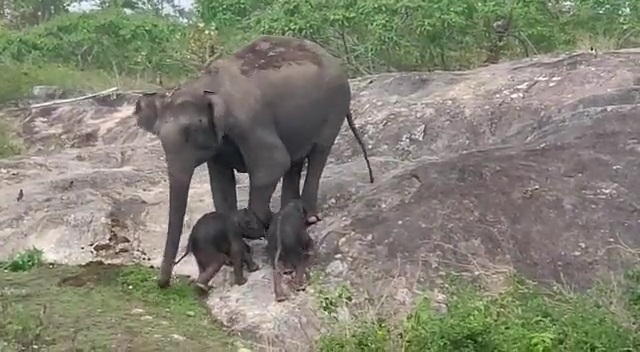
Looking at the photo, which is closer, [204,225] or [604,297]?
[604,297]

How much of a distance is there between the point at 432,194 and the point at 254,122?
140 cm

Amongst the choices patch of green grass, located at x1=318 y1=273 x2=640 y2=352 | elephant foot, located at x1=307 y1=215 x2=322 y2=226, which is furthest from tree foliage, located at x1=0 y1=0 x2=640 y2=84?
patch of green grass, located at x1=318 y1=273 x2=640 y2=352

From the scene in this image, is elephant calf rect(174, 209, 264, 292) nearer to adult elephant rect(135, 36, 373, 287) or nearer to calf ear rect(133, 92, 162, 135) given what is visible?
adult elephant rect(135, 36, 373, 287)

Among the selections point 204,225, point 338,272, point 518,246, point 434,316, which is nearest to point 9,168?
point 204,225

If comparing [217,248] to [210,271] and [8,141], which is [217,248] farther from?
[8,141]

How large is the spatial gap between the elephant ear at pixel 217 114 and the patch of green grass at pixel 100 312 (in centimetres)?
112

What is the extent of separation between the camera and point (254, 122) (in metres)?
8.00

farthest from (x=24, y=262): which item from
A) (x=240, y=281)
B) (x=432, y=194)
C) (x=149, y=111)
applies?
(x=432, y=194)

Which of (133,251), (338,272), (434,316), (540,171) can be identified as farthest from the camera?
(133,251)

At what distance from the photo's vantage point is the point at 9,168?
12070 mm

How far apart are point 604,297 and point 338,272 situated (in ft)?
5.95

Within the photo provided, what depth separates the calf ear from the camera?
25.7 feet

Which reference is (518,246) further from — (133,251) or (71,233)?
(71,233)

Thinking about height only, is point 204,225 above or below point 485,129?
above
